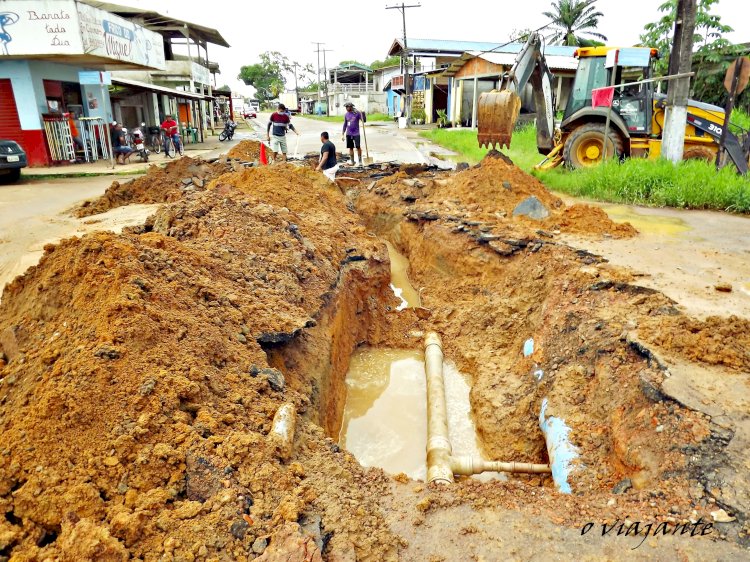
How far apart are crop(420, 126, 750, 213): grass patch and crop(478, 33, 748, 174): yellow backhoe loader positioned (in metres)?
0.82

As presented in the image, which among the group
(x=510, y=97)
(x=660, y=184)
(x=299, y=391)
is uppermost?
(x=510, y=97)

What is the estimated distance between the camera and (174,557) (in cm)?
251

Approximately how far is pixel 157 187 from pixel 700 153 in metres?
12.4

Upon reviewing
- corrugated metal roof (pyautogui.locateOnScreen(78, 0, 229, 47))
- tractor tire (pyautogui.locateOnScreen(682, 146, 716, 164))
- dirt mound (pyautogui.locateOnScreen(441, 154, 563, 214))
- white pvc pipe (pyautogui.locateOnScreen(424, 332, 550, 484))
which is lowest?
white pvc pipe (pyautogui.locateOnScreen(424, 332, 550, 484))

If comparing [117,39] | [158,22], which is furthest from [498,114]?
[158,22]

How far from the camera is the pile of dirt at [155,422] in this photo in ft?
8.72

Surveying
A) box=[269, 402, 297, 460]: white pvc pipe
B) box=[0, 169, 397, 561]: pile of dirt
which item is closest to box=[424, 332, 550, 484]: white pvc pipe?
box=[0, 169, 397, 561]: pile of dirt

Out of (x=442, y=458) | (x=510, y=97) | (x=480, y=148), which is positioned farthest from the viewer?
(x=480, y=148)

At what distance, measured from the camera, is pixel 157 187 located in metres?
11.6

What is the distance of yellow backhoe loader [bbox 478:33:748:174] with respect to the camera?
1126cm

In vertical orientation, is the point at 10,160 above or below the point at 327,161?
above

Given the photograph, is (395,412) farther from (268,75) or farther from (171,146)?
(268,75)

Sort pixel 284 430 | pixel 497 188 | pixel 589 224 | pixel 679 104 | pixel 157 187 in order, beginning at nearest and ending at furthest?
pixel 284 430, pixel 589 224, pixel 497 188, pixel 679 104, pixel 157 187

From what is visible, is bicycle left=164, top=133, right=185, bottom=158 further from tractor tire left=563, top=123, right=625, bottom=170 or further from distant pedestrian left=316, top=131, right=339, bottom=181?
tractor tire left=563, top=123, right=625, bottom=170
